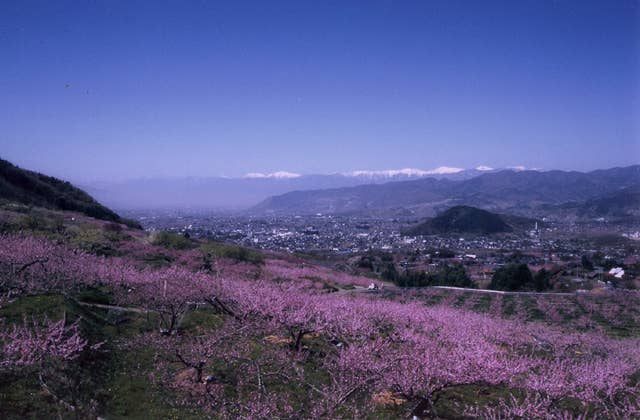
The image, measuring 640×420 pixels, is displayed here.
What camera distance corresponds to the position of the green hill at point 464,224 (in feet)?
274

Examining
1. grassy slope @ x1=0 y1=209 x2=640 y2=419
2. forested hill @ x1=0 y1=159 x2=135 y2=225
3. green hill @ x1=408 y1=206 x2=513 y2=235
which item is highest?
forested hill @ x1=0 y1=159 x2=135 y2=225

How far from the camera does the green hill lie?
83.6 meters

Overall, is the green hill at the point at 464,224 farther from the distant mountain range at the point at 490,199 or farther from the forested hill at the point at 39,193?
the forested hill at the point at 39,193

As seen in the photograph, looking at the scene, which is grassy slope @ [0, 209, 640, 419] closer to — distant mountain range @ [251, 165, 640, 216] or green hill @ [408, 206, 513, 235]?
green hill @ [408, 206, 513, 235]

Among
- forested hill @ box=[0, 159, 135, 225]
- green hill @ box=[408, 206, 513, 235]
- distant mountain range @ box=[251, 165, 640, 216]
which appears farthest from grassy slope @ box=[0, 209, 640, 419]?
distant mountain range @ box=[251, 165, 640, 216]

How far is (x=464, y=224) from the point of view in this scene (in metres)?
86.6

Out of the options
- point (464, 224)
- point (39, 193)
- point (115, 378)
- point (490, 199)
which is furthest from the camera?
point (490, 199)

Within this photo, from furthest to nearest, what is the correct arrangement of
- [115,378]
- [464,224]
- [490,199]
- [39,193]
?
[490,199], [464,224], [39,193], [115,378]

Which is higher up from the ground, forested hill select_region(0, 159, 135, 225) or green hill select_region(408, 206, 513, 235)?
forested hill select_region(0, 159, 135, 225)

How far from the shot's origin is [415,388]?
725cm

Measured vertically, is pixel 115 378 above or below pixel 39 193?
below

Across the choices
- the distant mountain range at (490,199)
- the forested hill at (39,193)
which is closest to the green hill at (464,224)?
the distant mountain range at (490,199)

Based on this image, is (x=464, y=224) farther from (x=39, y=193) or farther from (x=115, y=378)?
(x=115, y=378)

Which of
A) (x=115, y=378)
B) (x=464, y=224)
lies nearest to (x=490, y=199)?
(x=464, y=224)
